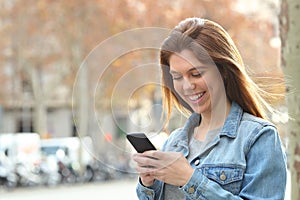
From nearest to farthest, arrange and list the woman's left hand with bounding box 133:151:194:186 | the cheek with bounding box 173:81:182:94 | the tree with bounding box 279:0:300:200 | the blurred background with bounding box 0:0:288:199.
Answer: the woman's left hand with bounding box 133:151:194:186 < the cheek with bounding box 173:81:182:94 < the tree with bounding box 279:0:300:200 < the blurred background with bounding box 0:0:288:199

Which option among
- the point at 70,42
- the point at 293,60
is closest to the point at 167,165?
the point at 293,60

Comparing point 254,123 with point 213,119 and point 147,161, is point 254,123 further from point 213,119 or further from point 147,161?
point 147,161

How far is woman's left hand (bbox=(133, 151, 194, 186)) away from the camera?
1.33m

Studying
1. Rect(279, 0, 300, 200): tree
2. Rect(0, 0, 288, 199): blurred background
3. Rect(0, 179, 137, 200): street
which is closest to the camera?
Rect(279, 0, 300, 200): tree

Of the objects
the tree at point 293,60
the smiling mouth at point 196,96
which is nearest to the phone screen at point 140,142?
the smiling mouth at point 196,96

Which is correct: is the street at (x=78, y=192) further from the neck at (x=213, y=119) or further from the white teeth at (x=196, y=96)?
the white teeth at (x=196, y=96)

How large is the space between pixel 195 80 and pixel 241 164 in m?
0.21

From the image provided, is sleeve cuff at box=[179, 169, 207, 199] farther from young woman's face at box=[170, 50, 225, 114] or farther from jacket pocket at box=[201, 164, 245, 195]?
young woman's face at box=[170, 50, 225, 114]

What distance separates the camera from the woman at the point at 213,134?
4.42ft

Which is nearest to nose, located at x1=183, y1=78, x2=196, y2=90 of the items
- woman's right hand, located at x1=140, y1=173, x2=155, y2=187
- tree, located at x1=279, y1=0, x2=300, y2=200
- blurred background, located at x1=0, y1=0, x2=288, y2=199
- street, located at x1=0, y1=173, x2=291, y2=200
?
woman's right hand, located at x1=140, y1=173, x2=155, y2=187

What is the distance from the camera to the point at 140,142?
1.39 meters

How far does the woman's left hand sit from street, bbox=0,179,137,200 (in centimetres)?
1112

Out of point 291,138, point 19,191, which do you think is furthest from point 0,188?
point 291,138

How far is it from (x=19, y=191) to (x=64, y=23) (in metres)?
4.55
